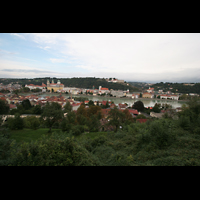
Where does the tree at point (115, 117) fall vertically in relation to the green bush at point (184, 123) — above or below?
below

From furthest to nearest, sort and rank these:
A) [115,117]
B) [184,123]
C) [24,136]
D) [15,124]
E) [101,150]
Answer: [115,117] → [15,124] → [24,136] → [184,123] → [101,150]

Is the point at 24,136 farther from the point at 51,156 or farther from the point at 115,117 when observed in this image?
the point at 115,117

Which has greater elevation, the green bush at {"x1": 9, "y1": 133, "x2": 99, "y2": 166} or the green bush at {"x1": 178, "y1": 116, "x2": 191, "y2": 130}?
the green bush at {"x1": 9, "y1": 133, "x2": 99, "y2": 166}

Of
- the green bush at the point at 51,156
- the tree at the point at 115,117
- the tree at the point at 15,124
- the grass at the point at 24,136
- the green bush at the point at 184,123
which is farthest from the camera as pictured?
the tree at the point at 115,117

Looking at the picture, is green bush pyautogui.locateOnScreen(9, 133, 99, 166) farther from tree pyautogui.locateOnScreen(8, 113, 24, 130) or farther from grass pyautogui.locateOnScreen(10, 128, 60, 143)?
tree pyautogui.locateOnScreen(8, 113, 24, 130)

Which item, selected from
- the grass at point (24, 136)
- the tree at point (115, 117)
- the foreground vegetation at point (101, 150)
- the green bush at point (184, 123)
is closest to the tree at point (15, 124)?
the grass at point (24, 136)

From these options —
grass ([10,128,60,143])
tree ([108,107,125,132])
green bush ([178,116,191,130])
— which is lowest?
grass ([10,128,60,143])

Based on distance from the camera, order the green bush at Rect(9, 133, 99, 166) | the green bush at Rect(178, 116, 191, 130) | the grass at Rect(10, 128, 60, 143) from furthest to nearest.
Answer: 1. the grass at Rect(10, 128, 60, 143)
2. the green bush at Rect(178, 116, 191, 130)
3. the green bush at Rect(9, 133, 99, 166)

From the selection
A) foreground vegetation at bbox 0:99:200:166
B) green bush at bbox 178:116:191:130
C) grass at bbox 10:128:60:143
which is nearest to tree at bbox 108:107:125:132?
foreground vegetation at bbox 0:99:200:166

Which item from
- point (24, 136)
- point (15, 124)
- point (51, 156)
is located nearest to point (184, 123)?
point (51, 156)

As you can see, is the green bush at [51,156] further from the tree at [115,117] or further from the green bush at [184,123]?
the tree at [115,117]
